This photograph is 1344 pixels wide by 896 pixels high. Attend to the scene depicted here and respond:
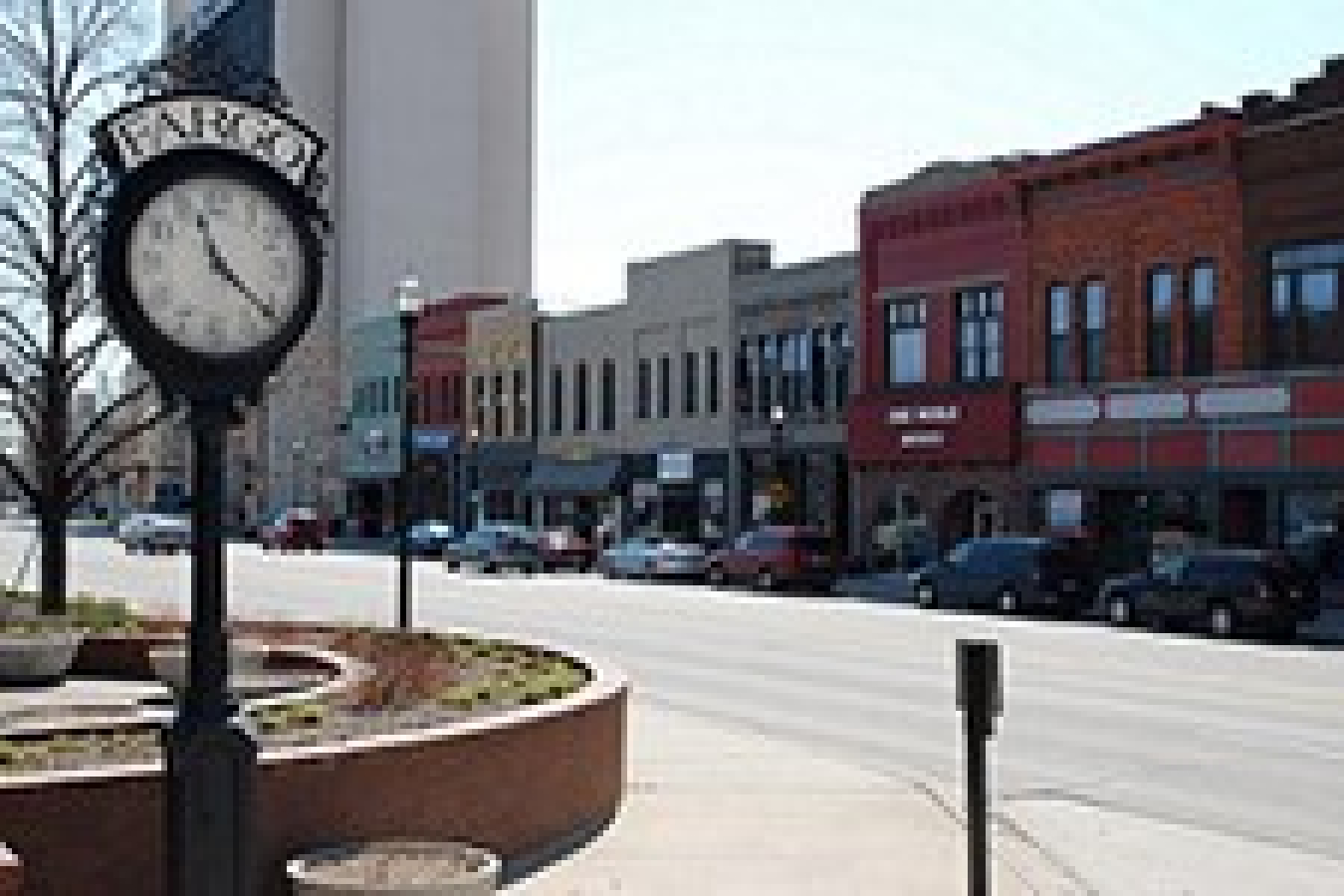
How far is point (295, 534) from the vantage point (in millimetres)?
72250

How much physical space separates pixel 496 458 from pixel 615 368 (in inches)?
430

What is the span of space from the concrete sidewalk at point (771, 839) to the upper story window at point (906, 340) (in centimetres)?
3602

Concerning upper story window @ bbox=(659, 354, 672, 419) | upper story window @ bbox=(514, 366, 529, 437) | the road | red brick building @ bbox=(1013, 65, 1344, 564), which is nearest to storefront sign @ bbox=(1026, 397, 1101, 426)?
red brick building @ bbox=(1013, 65, 1344, 564)

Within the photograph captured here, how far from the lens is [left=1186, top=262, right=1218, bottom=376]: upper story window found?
42.0m

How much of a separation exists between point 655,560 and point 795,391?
8.47 m

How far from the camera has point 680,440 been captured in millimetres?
61875

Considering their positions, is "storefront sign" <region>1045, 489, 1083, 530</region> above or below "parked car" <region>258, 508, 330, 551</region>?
above

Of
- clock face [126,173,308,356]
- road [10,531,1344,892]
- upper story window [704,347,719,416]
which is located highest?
upper story window [704,347,719,416]

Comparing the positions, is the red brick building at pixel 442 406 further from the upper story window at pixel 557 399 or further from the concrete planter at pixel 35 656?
the concrete planter at pixel 35 656

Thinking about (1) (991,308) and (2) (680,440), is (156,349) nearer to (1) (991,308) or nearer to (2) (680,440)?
(1) (991,308)

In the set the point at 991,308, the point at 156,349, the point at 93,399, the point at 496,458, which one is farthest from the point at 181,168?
the point at 496,458

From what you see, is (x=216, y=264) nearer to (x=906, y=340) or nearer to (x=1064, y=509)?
(x=1064, y=509)

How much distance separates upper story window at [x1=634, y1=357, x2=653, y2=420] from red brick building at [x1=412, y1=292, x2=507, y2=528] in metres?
15.2

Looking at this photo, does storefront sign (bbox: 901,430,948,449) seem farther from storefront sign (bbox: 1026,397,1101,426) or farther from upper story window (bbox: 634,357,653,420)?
upper story window (bbox: 634,357,653,420)
